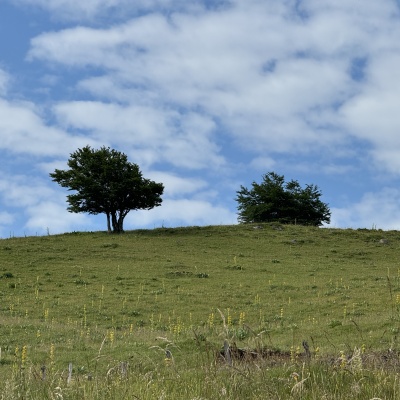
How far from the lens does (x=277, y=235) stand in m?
51.1

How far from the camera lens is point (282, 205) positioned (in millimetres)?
72000

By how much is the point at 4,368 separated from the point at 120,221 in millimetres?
43009

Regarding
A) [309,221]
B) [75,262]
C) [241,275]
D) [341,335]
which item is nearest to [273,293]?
[241,275]

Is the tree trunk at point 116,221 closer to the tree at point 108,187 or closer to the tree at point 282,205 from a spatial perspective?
the tree at point 108,187

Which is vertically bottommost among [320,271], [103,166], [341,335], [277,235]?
[341,335]

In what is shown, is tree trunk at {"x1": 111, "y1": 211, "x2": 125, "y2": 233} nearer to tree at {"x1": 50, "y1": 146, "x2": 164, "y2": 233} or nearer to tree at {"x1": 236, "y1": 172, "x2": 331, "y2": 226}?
tree at {"x1": 50, "y1": 146, "x2": 164, "y2": 233}

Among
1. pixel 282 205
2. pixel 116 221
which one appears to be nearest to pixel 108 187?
pixel 116 221

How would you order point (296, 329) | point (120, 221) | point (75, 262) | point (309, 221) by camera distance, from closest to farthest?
point (296, 329)
point (75, 262)
point (120, 221)
point (309, 221)

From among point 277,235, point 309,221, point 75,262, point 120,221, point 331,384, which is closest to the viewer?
point 331,384

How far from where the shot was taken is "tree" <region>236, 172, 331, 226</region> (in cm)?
7081

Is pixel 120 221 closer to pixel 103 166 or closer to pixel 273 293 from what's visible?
pixel 103 166

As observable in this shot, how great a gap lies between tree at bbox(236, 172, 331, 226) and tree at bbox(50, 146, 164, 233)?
16.0m

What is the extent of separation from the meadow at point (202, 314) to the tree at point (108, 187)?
404 cm

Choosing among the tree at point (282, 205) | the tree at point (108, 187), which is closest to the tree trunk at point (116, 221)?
the tree at point (108, 187)
